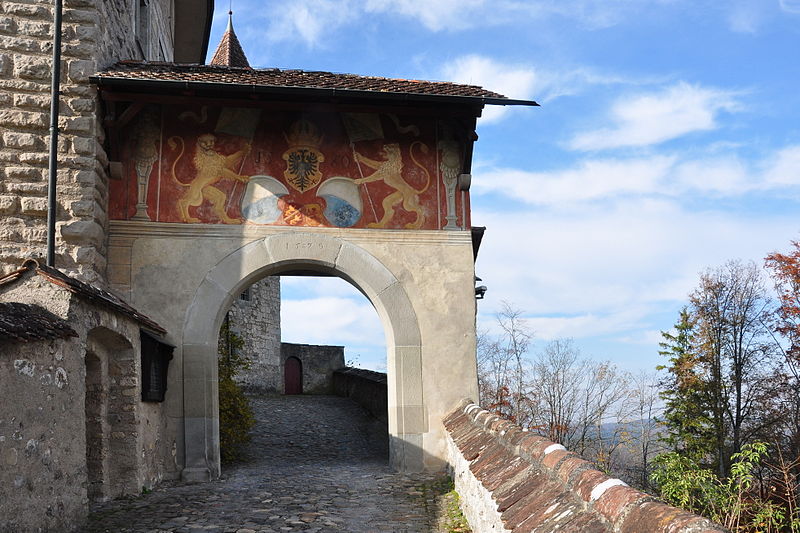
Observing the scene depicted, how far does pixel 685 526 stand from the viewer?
213 centimetres

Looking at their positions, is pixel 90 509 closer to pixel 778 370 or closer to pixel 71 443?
pixel 71 443

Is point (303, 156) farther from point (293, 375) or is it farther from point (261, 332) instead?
point (293, 375)

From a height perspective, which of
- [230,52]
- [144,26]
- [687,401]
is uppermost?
[230,52]

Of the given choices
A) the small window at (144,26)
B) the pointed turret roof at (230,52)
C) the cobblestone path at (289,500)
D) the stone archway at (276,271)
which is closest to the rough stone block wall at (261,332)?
the pointed turret roof at (230,52)

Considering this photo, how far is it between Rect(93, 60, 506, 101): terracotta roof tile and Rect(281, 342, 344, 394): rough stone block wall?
1576 centimetres

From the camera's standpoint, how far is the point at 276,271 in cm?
929

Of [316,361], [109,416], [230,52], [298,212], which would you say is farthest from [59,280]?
[316,361]

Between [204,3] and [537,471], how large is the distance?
1312 cm

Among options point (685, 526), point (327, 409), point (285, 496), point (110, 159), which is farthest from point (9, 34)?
point (327, 409)

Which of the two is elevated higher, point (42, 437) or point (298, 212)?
point (298, 212)

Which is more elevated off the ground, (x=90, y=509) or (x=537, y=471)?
(x=537, y=471)

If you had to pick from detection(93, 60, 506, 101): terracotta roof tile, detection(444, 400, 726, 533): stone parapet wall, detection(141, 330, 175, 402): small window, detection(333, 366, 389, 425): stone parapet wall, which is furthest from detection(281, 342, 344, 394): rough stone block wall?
detection(444, 400, 726, 533): stone parapet wall

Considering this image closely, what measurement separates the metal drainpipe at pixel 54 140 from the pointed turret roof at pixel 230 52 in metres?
8.61

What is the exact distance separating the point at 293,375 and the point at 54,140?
1766 centimetres
